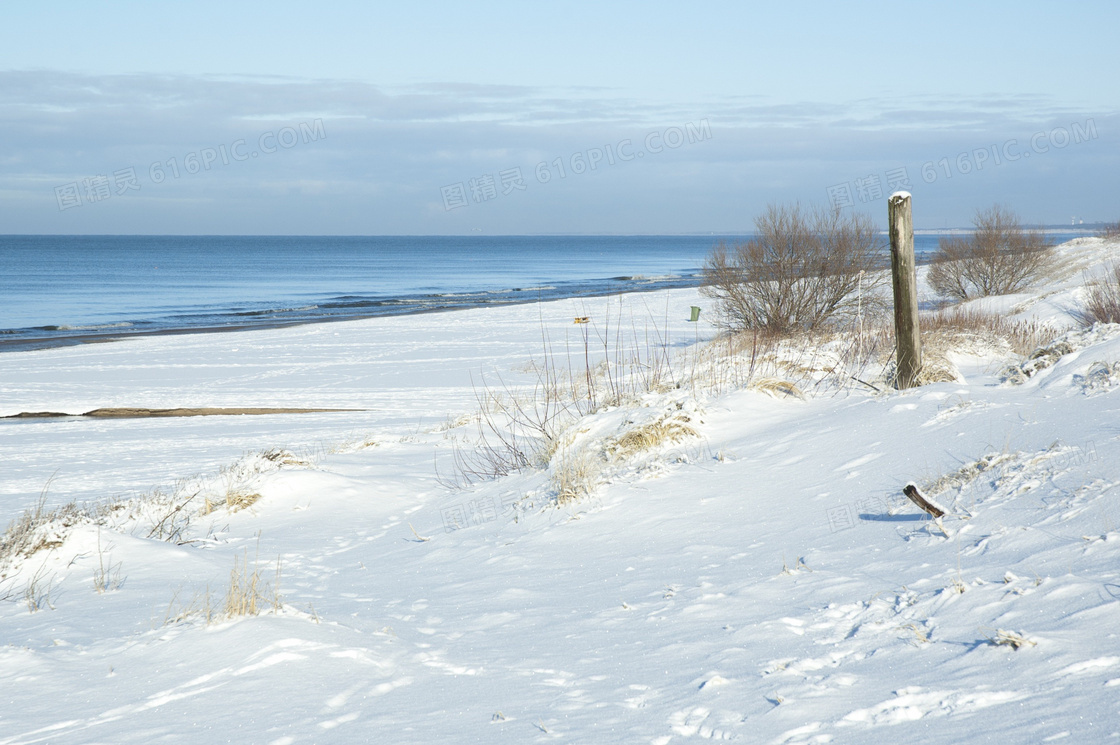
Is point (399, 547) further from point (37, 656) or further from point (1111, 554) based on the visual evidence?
point (1111, 554)

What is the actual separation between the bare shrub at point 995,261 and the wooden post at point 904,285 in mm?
21661

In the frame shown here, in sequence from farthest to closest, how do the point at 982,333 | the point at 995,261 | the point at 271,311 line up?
the point at 271,311 < the point at 995,261 < the point at 982,333

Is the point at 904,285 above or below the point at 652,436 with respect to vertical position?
above

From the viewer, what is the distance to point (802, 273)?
60.1 feet

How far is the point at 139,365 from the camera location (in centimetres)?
1991

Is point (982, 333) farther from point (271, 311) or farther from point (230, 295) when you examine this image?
point (230, 295)

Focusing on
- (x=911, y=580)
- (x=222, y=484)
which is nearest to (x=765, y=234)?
(x=222, y=484)

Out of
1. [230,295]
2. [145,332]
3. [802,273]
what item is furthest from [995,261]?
[230,295]

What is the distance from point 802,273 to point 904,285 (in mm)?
11974

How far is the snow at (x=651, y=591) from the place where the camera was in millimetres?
2420

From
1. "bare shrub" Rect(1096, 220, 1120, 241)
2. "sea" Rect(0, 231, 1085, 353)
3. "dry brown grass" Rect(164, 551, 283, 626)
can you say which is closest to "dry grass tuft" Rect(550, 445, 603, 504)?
"dry brown grass" Rect(164, 551, 283, 626)

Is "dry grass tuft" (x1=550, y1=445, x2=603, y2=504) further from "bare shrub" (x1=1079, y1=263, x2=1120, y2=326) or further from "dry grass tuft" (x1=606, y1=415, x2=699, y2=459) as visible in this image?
"bare shrub" (x1=1079, y1=263, x2=1120, y2=326)

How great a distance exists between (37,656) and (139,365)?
61.6ft

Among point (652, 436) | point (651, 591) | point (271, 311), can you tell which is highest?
point (271, 311)
